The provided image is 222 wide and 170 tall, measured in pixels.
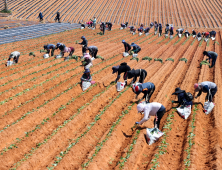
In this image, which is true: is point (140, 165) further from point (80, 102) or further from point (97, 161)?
point (80, 102)

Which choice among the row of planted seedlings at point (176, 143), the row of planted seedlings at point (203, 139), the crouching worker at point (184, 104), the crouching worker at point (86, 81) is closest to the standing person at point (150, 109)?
the row of planted seedlings at point (176, 143)

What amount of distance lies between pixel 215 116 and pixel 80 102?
5.91 m

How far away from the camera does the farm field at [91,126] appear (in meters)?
6.20

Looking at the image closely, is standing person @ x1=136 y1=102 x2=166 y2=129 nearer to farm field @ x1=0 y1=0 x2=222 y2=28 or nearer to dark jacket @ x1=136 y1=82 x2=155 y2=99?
dark jacket @ x1=136 y1=82 x2=155 y2=99

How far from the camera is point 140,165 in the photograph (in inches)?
241

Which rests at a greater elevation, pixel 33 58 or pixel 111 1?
pixel 111 1

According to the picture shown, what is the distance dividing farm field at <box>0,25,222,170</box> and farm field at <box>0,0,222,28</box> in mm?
26696

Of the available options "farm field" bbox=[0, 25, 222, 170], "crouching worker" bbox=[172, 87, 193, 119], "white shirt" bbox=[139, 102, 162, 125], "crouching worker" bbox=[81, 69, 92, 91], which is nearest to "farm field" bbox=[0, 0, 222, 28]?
"farm field" bbox=[0, 25, 222, 170]

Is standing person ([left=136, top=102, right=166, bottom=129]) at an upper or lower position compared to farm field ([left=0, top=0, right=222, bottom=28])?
lower

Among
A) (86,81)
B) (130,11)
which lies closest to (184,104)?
(86,81)

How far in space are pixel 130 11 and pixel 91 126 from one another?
4100 centimetres

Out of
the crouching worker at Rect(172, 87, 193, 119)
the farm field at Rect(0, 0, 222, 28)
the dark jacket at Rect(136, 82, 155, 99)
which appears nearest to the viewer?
the dark jacket at Rect(136, 82, 155, 99)

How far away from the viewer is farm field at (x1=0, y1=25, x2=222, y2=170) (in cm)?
620

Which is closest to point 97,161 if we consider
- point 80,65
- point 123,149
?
point 123,149
